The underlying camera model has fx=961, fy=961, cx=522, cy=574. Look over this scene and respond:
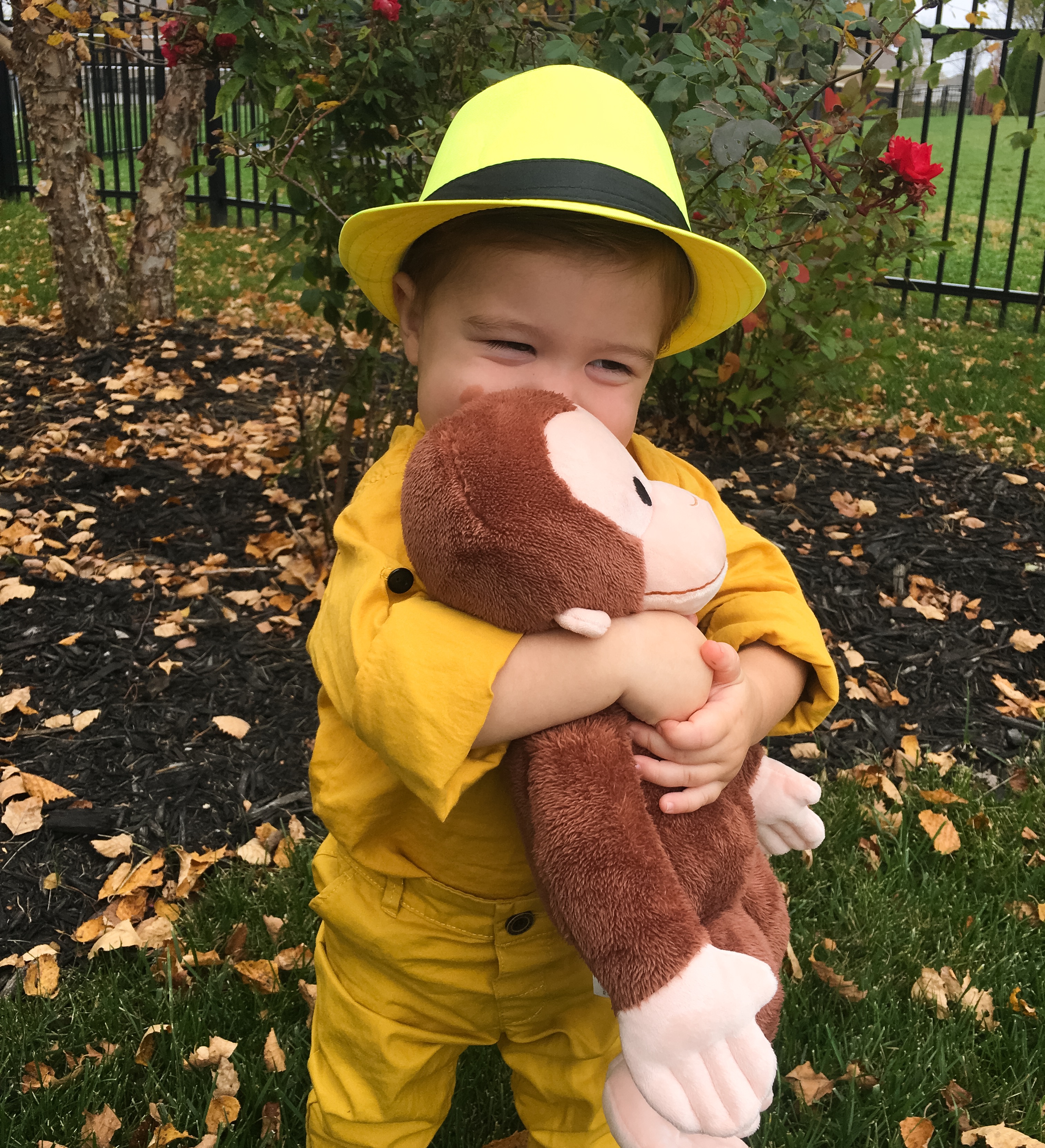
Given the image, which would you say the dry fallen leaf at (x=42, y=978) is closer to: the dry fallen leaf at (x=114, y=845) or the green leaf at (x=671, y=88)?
the dry fallen leaf at (x=114, y=845)

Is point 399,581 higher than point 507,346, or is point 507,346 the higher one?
point 507,346

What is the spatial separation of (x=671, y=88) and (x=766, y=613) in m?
1.51

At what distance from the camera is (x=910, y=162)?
9.86 feet

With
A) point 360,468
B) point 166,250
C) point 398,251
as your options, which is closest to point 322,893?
point 398,251

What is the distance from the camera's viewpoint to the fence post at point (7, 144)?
11852 mm

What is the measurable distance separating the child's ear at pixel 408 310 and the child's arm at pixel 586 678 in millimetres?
578

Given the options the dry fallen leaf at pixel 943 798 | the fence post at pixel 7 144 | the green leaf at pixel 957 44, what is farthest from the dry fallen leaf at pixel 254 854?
the fence post at pixel 7 144

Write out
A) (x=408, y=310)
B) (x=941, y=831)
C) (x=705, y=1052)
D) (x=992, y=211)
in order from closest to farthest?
(x=705, y=1052) < (x=408, y=310) < (x=941, y=831) < (x=992, y=211)

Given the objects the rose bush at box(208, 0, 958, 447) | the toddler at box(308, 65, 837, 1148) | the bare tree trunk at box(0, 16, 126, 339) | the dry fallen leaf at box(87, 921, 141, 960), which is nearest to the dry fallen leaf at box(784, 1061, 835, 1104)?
the toddler at box(308, 65, 837, 1148)

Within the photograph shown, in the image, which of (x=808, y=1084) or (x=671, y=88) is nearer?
(x=808, y=1084)

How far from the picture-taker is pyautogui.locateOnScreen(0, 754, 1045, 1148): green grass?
6.39ft

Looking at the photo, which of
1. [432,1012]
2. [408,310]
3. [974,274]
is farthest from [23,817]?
[974,274]

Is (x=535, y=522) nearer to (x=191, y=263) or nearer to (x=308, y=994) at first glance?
(x=308, y=994)

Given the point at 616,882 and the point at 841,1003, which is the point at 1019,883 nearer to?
the point at 841,1003
